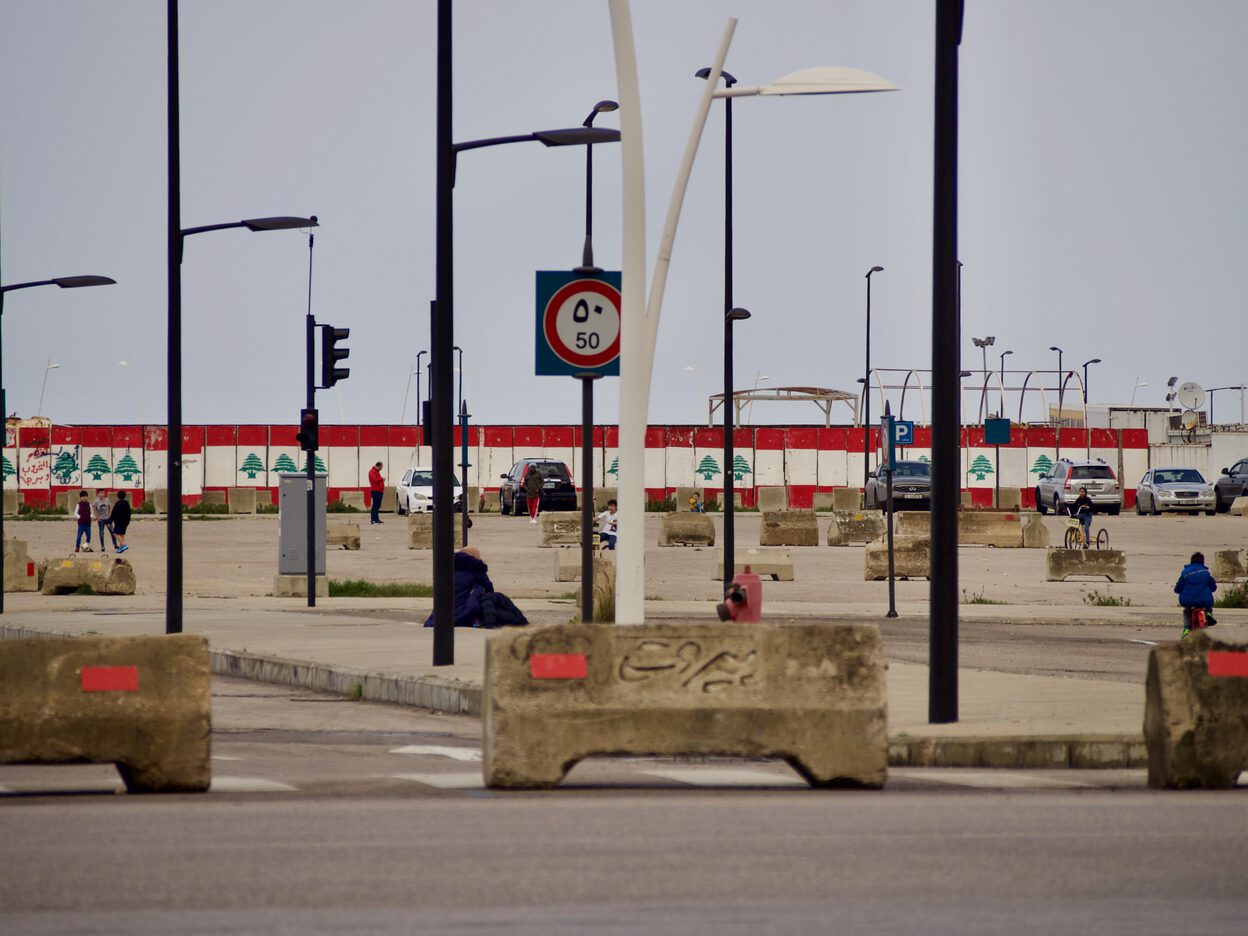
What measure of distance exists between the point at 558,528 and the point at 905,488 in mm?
16096

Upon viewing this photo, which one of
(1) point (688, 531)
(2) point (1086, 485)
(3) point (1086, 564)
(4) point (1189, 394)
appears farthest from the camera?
(4) point (1189, 394)

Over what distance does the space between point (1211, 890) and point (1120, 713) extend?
658 cm

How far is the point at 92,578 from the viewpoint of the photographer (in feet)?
101

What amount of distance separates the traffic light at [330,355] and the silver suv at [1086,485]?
3782cm

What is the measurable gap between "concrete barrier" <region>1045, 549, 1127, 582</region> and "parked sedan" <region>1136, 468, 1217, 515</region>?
97.9 ft

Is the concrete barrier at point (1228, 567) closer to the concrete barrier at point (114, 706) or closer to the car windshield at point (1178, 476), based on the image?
the concrete barrier at point (114, 706)

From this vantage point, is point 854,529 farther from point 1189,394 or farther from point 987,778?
point 1189,394

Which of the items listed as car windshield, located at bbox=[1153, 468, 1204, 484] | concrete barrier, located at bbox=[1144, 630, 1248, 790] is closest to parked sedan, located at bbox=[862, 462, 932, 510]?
car windshield, located at bbox=[1153, 468, 1204, 484]

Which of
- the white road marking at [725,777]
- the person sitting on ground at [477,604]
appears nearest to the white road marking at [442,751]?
the white road marking at [725,777]

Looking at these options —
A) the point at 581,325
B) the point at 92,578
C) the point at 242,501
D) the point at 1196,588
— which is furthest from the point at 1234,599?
the point at 242,501

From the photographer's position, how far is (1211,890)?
A: 6836 mm

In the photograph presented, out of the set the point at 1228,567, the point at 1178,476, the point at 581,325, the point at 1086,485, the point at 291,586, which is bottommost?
the point at 291,586

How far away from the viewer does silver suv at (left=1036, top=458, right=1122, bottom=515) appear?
60875mm

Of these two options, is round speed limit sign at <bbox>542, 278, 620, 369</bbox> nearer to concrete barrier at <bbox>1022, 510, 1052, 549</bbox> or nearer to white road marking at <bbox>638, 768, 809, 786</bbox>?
white road marking at <bbox>638, 768, 809, 786</bbox>
